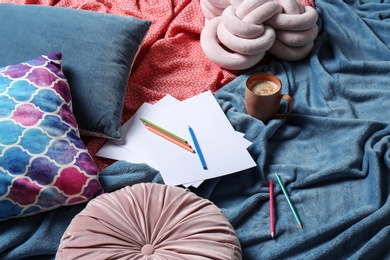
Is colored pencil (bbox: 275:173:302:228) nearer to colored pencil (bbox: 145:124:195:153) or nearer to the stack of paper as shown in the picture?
the stack of paper

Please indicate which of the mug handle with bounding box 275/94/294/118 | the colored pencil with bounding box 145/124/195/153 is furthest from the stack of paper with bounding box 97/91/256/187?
the mug handle with bounding box 275/94/294/118

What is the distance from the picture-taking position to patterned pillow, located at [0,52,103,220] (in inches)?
32.2

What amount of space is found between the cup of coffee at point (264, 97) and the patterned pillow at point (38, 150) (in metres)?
0.37

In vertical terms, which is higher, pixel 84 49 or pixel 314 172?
pixel 84 49

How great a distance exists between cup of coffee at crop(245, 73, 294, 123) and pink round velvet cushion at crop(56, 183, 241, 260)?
306mm

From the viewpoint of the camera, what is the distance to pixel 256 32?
3.69 ft

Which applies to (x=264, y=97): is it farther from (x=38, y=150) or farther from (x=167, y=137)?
(x=38, y=150)

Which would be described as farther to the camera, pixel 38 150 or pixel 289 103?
pixel 289 103

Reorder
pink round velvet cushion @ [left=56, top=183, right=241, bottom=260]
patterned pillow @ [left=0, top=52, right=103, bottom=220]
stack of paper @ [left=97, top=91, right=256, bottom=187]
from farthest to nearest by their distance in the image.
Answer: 1. stack of paper @ [left=97, top=91, right=256, bottom=187]
2. patterned pillow @ [left=0, top=52, right=103, bottom=220]
3. pink round velvet cushion @ [left=56, top=183, right=241, bottom=260]

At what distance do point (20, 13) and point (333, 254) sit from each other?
2.74 ft

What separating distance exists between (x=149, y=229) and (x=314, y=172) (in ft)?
1.27

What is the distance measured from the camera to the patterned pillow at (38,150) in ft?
2.69

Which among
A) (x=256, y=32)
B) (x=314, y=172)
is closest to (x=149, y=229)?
(x=314, y=172)

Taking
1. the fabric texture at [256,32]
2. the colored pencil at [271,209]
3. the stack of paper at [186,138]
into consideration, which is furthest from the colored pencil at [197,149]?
the fabric texture at [256,32]
